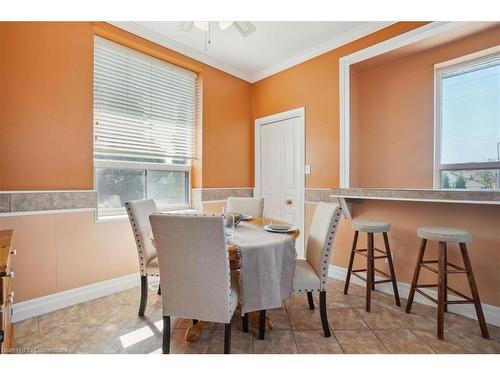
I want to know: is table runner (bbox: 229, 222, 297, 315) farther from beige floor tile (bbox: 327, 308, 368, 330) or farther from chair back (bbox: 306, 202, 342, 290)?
beige floor tile (bbox: 327, 308, 368, 330)

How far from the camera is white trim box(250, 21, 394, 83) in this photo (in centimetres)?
267

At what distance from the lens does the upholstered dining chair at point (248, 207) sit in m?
2.93

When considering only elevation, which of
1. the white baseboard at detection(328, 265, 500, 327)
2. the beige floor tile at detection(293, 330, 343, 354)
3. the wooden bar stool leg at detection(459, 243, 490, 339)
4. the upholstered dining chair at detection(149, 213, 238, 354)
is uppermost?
the upholstered dining chair at detection(149, 213, 238, 354)

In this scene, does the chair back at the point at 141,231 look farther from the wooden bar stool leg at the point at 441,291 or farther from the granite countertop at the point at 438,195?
the wooden bar stool leg at the point at 441,291

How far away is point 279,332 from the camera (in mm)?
1897

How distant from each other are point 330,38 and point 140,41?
7.33 feet

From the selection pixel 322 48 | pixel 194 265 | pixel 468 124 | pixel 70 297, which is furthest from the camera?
pixel 322 48

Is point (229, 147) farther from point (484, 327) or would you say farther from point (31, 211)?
point (484, 327)

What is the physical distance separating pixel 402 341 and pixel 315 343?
2.11 feet

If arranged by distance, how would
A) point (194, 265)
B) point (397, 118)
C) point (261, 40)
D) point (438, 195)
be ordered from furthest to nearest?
point (261, 40) → point (397, 118) → point (438, 195) → point (194, 265)

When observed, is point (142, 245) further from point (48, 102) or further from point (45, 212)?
point (48, 102)

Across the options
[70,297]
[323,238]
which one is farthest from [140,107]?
[323,238]

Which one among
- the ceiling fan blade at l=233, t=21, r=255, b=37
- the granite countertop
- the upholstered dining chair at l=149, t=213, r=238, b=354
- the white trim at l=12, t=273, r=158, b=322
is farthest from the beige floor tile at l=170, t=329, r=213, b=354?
the ceiling fan blade at l=233, t=21, r=255, b=37

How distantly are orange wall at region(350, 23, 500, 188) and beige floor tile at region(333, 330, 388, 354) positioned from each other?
171 cm
